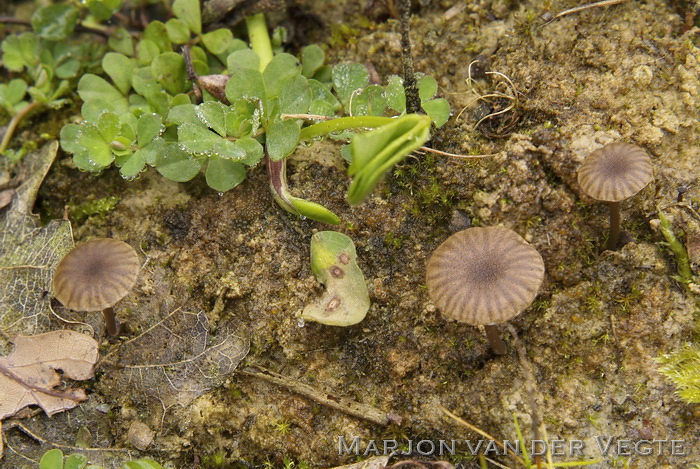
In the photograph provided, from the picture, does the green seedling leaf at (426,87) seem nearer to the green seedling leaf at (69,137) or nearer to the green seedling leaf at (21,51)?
the green seedling leaf at (69,137)

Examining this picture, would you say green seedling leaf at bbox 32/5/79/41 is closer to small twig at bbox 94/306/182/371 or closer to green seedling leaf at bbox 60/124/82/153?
green seedling leaf at bbox 60/124/82/153

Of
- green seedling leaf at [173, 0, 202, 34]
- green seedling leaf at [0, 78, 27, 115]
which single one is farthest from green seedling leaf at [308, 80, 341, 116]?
green seedling leaf at [0, 78, 27, 115]

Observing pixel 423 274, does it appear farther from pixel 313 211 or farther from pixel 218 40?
pixel 218 40

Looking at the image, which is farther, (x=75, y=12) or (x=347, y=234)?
(x=75, y=12)

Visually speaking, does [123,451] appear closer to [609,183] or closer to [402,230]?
[402,230]

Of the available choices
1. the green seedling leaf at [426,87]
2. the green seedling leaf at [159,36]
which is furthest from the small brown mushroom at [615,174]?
the green seedling leaf at [159,36]

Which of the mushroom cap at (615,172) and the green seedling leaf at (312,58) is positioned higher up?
the green seedling leaf at (312,58)

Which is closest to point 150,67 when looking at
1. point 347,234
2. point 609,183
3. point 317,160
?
point 317,160
